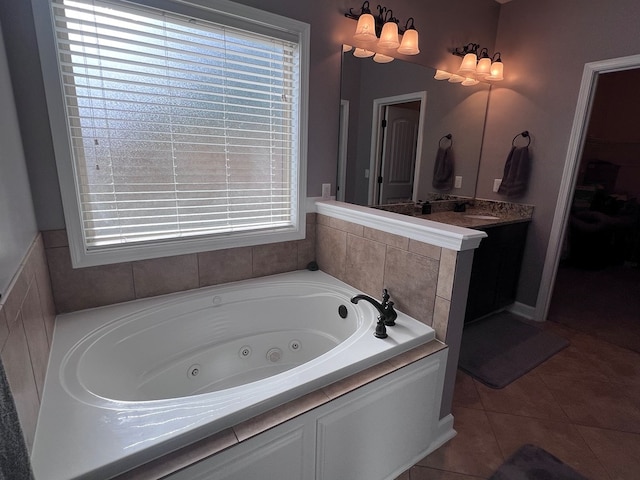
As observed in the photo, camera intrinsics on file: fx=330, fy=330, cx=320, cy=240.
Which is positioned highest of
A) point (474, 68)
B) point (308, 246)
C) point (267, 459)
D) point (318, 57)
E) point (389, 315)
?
point (474, 68)

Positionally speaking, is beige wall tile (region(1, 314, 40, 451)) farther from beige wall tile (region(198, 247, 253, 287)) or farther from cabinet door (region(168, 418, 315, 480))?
beige wall tile (region(198, 247, 253, 287))

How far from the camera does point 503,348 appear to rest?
256 centimetres

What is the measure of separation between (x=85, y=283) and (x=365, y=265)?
1499mm

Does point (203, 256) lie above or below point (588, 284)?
above

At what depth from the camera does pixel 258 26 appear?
188 cm

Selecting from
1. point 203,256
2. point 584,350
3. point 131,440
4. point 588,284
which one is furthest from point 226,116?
point 588,284

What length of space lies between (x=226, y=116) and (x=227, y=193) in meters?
0.45

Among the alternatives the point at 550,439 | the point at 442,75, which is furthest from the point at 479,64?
the point at 550,439

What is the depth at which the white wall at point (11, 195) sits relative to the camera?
98 centimetres

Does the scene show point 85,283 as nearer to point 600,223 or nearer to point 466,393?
point 466,393

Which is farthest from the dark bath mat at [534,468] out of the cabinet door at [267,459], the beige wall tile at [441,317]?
the cabinet door at [267,459]

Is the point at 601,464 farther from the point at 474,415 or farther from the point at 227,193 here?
the point at 227,193

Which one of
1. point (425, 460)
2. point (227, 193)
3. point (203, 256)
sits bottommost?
point (425, 460)

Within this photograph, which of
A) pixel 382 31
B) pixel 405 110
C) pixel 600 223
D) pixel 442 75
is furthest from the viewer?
pixel 600 223
